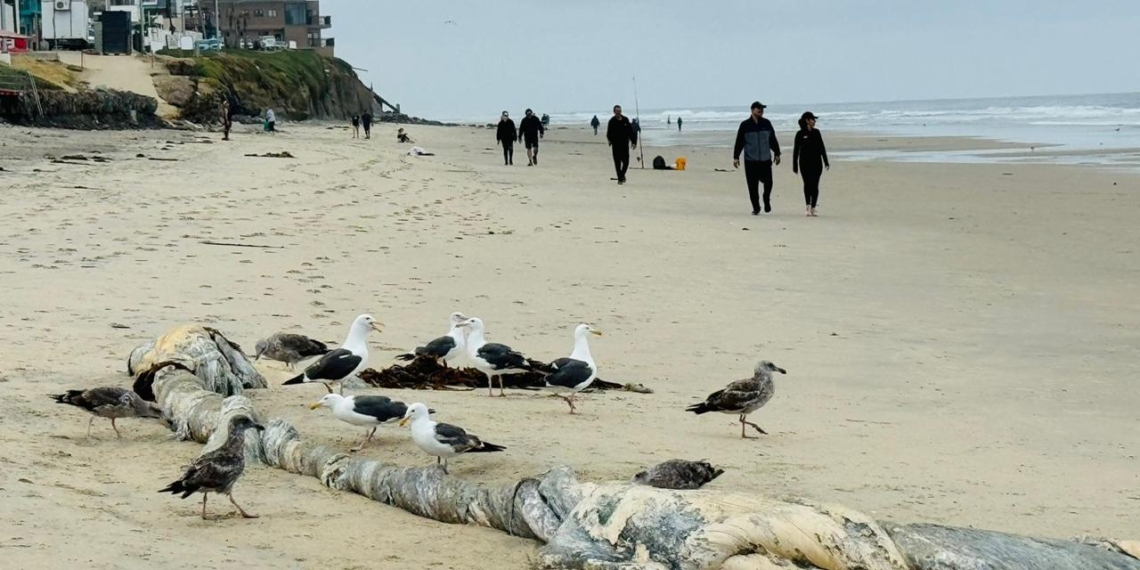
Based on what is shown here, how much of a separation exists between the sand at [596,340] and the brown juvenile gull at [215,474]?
160 mm

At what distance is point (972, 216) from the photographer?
24469mm

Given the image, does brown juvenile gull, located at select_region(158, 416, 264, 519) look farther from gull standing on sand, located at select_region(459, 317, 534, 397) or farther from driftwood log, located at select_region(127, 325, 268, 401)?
gull standing on sand, located at select_region(459, 317, 534, 397)

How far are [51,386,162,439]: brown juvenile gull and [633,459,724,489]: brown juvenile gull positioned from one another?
10.7 ft

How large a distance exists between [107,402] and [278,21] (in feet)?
464

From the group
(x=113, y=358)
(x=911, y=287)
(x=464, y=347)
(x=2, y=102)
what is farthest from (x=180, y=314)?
(x=2, y=102)

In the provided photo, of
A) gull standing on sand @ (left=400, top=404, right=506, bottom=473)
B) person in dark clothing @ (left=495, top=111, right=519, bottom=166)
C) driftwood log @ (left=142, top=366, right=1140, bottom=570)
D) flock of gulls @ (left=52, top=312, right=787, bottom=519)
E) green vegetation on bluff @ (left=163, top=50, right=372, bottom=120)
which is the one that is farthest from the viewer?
green vegetation on bluff @ (left=163, top=50, right=372, bottom=120)

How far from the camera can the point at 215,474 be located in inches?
258

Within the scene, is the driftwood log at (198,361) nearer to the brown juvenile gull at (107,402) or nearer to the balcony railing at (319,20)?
the brown juvenile gull at (107,402)

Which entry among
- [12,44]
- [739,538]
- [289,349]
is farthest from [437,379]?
[12,44]

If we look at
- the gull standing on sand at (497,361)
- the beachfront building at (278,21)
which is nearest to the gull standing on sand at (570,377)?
A: the gull standing on sand at (497,361)

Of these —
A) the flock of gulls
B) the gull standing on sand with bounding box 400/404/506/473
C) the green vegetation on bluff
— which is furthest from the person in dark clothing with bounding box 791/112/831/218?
the green vegetation on bluff

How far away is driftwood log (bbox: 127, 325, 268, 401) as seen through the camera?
9.12 metres

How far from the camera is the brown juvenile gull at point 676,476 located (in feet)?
21.1

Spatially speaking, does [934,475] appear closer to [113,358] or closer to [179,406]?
[179,406]
